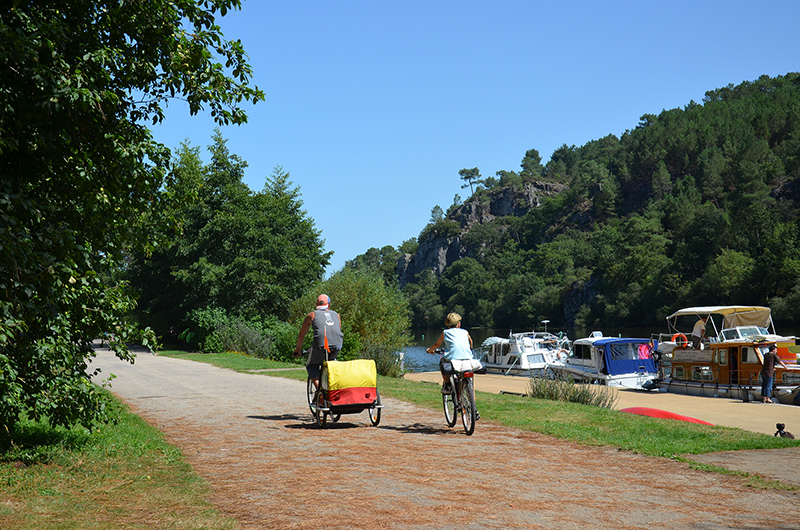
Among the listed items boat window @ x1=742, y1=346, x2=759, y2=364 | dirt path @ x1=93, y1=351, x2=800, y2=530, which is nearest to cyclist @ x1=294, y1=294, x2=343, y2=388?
dirt path @ x1=93, y1=351, x2=800, y2=530

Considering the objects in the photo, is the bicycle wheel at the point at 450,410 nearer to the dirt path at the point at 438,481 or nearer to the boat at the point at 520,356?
the dirt path at the point at 438,481

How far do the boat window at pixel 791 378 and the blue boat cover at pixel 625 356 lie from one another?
371 inches

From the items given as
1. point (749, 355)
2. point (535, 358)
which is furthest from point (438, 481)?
point (535, 358)

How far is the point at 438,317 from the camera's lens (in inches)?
6033

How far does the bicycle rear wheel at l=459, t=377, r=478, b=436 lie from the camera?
938 cm

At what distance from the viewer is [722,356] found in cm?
3020

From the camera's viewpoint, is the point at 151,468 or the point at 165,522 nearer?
the point at 165,522

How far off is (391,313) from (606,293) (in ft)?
273

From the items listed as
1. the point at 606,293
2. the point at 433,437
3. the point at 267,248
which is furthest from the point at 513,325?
the point at 433,437

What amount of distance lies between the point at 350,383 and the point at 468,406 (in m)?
1.69

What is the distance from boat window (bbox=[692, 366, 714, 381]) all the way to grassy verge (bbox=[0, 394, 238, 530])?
27.9 metres

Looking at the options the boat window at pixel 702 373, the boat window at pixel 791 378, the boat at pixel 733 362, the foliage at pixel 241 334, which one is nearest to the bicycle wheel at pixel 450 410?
the foliage at pixel 241 334

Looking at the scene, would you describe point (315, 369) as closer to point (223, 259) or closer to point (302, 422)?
point (302, 422)

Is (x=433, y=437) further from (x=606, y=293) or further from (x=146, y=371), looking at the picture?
(x=606, y=293)
